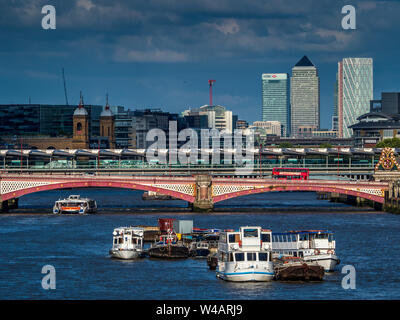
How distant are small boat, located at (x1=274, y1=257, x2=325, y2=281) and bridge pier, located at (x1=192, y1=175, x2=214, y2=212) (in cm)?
6218

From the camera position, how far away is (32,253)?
93688 mm

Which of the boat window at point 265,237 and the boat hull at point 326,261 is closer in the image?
the boat window at point 265,237

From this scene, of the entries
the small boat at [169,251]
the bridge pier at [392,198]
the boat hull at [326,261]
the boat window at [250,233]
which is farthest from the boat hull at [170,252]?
the bridge pier at [392,198]

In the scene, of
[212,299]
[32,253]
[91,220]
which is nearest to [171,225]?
[32,253]

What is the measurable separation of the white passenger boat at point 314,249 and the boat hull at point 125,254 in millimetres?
11783

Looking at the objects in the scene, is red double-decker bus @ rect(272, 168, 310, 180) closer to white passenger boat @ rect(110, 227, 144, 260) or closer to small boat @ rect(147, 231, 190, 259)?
small boat @ rect(147, 231, 190, 259)

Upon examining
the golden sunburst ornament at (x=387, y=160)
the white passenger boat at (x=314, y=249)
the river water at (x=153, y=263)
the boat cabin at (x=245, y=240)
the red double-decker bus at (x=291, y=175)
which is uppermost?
the golden sunburst ornament at (x=387, y=160)

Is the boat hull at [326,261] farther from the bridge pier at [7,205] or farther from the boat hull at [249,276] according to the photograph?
the bridge pier at [7,205]

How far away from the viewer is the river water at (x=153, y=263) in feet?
236

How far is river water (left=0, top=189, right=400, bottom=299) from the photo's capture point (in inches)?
2835

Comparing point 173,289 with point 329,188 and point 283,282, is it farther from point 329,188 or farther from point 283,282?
point 329,188

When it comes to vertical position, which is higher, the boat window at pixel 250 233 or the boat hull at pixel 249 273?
the boat window at pixel 250 233

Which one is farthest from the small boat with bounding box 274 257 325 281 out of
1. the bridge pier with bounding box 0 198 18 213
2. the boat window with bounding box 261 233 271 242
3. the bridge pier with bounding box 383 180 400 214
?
the bridge pier with bounding box 0 198 18 213
